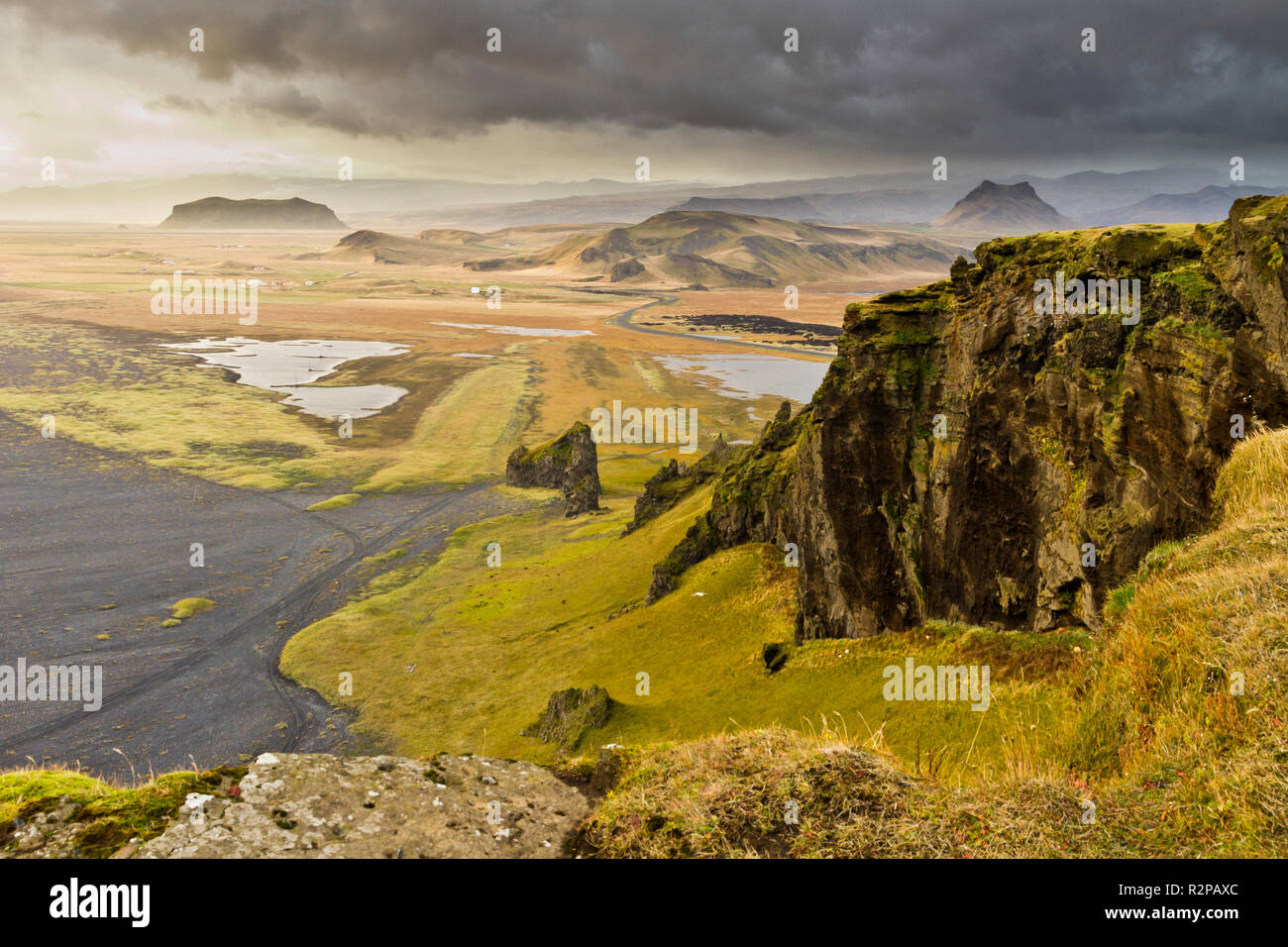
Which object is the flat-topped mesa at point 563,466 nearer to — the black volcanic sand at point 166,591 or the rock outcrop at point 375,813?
the black volcanic sand at point 166,591

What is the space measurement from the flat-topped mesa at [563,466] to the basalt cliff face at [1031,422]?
6877cm

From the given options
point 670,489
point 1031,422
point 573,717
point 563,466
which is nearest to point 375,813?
point 1031,422

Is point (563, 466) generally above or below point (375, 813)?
below

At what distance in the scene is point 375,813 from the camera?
33.0ft

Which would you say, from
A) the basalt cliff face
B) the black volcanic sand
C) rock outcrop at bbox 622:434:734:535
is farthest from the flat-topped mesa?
the basalt cliff face

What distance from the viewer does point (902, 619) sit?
33562 millimetres

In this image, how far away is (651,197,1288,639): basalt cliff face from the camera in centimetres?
2045

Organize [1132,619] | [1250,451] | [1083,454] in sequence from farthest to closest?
1. [1083,454]
2. [1250,451]
3. [1132,619]

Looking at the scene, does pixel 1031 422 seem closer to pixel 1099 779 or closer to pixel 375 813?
pixel 1099 779

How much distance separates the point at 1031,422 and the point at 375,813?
26470mm
